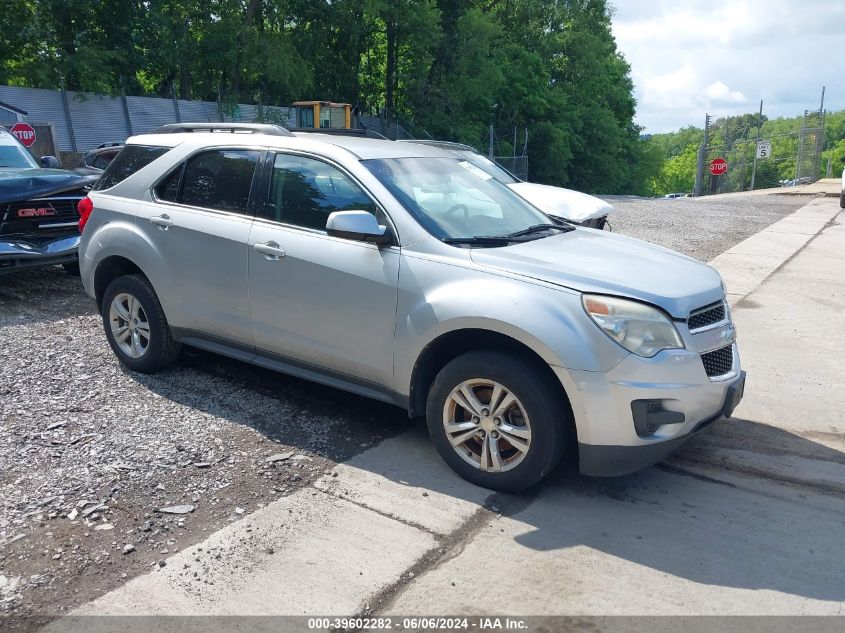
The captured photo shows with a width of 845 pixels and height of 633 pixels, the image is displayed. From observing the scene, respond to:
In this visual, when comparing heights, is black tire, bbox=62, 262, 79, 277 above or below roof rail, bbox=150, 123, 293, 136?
below

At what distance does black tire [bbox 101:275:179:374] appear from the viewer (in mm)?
5336

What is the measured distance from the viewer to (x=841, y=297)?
8922 mm

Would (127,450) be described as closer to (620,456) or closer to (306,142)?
(306,142)

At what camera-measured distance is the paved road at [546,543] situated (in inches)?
122

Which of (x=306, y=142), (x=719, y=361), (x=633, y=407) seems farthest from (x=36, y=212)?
(x=719, y=361)

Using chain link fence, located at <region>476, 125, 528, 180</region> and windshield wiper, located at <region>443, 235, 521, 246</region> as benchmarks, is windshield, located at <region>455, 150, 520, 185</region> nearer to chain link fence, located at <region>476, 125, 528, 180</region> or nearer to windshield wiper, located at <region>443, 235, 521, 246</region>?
windshield wiper, located at <region>443, 235, 521, 246</region>

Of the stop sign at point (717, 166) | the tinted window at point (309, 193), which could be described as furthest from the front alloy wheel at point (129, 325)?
the stop sign at point (717, 166)

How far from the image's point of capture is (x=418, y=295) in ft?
13.3

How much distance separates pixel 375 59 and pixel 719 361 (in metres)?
34.8

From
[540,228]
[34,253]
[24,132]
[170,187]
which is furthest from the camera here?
[24,132]

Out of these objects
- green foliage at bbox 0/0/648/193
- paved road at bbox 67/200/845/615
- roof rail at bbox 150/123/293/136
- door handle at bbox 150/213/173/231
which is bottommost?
paved road at bbox 67/200/845/615

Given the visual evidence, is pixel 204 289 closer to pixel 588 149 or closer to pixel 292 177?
pixel 292 177

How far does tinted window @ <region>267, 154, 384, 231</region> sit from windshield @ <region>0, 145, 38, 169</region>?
5732mm

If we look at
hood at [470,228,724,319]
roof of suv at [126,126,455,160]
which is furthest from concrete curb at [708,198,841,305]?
roof of suv at [126,126,455,160]
